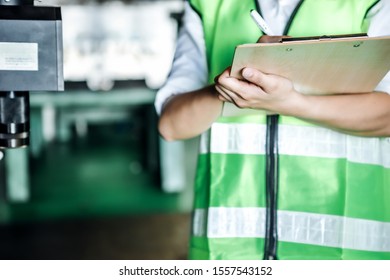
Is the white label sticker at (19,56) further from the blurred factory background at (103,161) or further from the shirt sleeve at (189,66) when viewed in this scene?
the shirt sleeve at (189,66)

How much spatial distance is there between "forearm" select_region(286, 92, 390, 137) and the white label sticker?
1.56 ft

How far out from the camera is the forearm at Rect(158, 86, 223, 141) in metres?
1.25

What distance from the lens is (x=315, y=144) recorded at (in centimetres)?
132

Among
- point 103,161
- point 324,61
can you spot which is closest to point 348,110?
point 324,61

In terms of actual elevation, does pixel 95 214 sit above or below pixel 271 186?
below

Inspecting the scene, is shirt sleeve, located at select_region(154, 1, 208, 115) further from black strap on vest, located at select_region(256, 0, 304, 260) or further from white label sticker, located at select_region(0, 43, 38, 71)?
white label sticker, located at select_region(0, 43, 38, 71)

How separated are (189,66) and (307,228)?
1.45 feet

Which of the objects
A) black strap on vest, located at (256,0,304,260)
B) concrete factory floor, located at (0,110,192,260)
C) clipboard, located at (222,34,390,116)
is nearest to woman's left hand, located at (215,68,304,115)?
clipboard, located at (222,34,390,116)

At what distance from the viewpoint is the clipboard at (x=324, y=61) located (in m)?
1.00

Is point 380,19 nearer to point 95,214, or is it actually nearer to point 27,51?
point 27,51

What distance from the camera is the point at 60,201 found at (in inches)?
160
